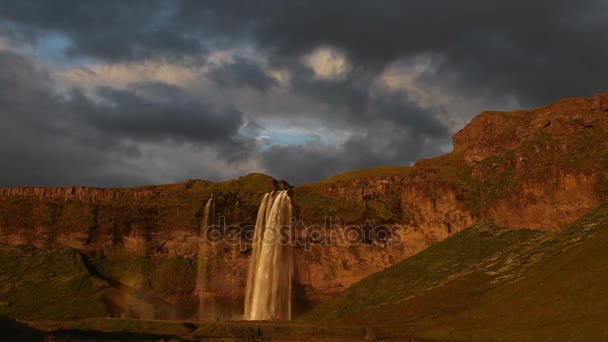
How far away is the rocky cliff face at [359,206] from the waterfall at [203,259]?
4.01 ft

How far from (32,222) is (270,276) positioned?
51107 millimetres

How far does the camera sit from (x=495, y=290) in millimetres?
84312

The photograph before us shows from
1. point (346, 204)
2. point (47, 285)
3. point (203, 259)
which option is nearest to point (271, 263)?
point (203, 259)

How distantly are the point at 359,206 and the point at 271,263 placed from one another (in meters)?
20.8

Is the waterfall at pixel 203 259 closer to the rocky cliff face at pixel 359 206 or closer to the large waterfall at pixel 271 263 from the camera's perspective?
the rocky cliff face at pixel 359 206

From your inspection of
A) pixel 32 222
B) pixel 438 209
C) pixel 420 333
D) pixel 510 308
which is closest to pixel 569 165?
pixel 438 209

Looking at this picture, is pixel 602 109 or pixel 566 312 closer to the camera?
pixel 566 312

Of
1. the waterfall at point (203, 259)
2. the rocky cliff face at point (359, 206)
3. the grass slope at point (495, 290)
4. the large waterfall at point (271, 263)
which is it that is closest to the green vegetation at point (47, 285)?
the rocky cliff face at point (359, 206)

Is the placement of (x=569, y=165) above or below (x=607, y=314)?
above

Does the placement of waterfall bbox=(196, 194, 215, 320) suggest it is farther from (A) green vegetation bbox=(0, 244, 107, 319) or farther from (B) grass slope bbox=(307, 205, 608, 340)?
(B) grass slope bbox=(307, 205, 608, 340)

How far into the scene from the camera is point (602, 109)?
108m

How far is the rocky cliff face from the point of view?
105812 mm

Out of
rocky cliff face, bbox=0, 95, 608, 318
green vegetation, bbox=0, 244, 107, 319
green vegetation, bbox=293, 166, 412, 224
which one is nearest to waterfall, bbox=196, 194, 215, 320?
rocky cliff face, bbox=0, 95, 608, 318

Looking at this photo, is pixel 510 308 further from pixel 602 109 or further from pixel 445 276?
pixel 602 109
